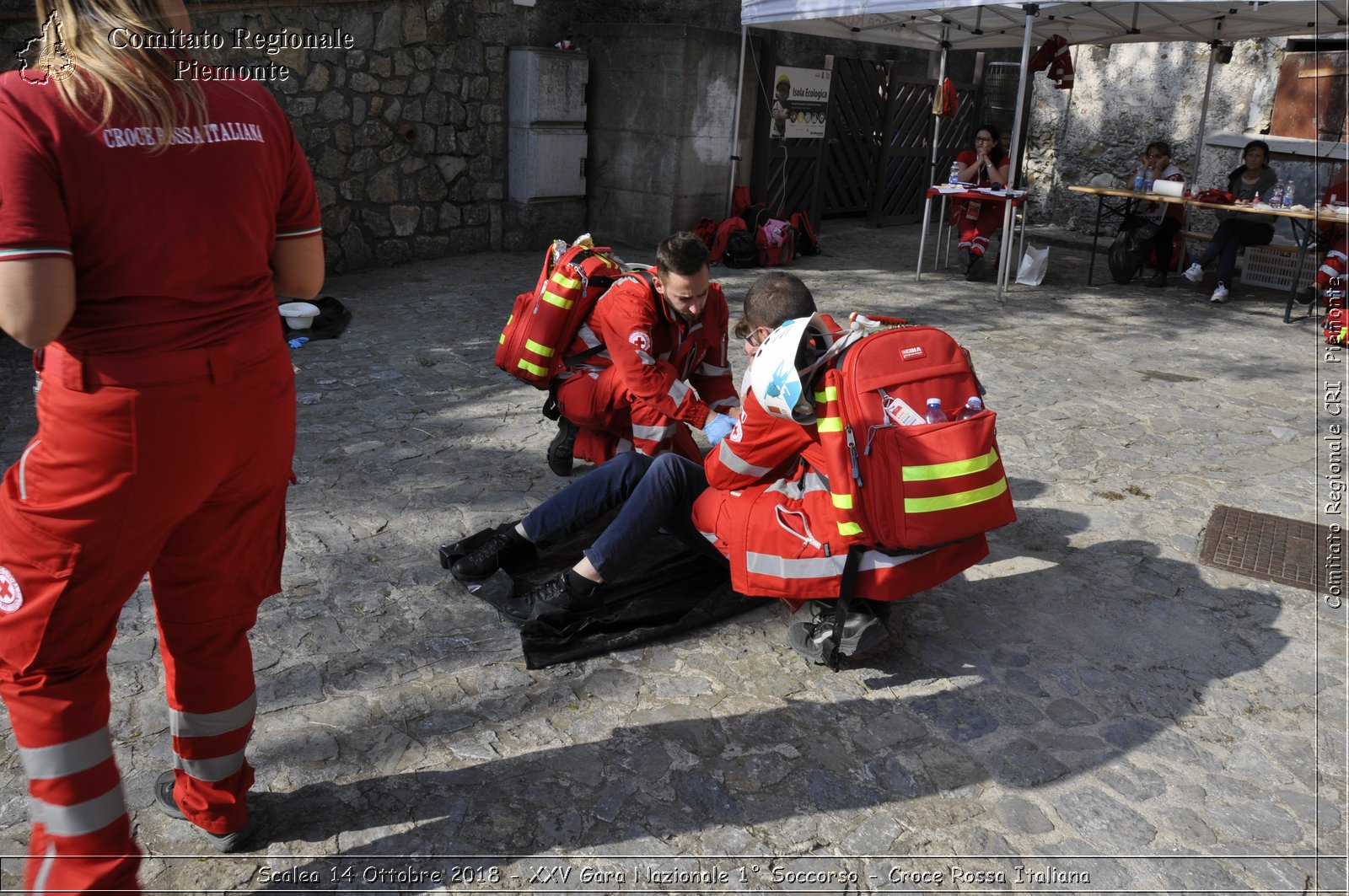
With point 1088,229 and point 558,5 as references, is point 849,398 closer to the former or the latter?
point 558,5

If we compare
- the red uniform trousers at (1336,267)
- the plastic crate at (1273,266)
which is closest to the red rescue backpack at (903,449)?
the red uniform trousers at (1336,267)

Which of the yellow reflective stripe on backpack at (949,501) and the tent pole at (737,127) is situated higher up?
the tent pole at (737,127)

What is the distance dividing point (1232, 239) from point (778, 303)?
8.01m

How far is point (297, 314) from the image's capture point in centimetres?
457

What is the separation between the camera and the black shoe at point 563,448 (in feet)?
14.3

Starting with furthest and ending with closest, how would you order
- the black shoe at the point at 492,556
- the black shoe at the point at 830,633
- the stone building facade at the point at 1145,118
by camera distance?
the stone building facade at the point at 1145,118
the black shoe at the point at 492,556
the black shoe at the point at 830,633

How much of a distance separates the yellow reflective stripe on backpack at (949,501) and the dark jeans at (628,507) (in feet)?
2.46

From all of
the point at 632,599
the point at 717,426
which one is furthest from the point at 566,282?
the point at 632,599

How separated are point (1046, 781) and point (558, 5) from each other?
8.90 m

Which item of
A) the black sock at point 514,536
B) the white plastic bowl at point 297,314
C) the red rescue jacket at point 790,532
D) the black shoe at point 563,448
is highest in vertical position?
the white plastic bowl at point 297,314

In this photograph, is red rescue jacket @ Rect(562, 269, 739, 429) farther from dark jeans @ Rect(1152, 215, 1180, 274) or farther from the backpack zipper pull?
dark jeans @ Rect(1152, 215, 1180, 274)

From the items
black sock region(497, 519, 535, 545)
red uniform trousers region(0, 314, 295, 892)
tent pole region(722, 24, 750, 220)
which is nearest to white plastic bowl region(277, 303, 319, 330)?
black sock region(497, 519, 535, 545)

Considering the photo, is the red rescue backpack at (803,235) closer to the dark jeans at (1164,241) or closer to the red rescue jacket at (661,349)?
the dark jeans at (1164,241)

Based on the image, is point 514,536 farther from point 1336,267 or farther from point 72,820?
point 1336,267
